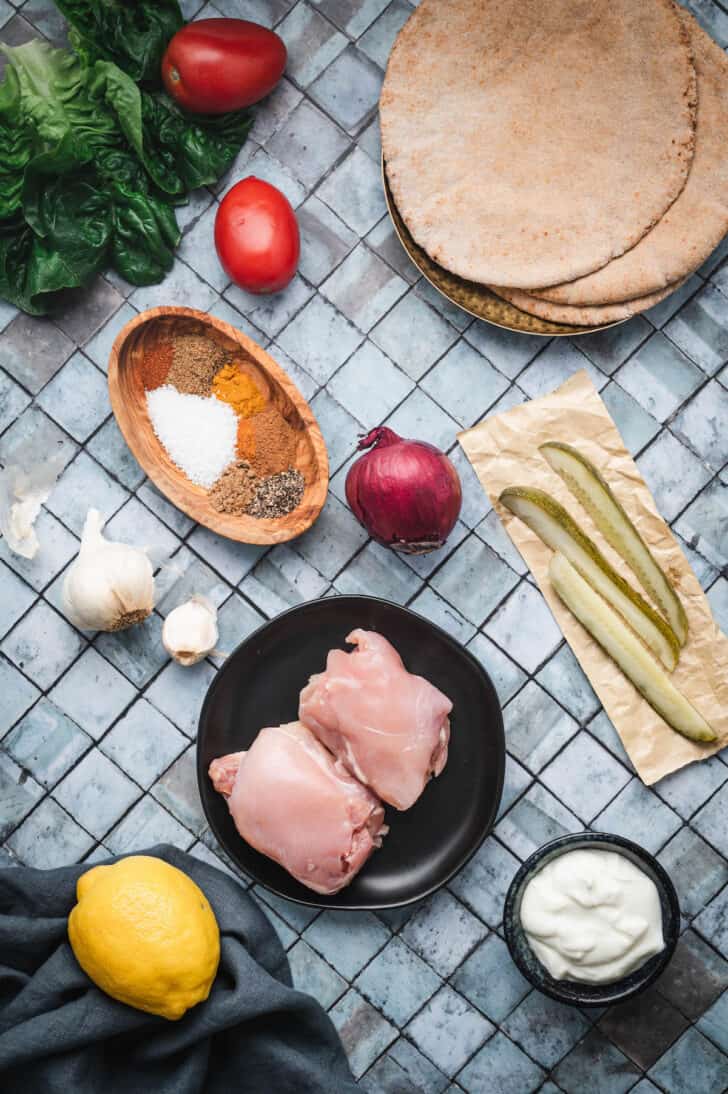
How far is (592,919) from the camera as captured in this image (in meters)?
1.38

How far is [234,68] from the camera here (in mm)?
1423

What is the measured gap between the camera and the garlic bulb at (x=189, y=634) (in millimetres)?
1480

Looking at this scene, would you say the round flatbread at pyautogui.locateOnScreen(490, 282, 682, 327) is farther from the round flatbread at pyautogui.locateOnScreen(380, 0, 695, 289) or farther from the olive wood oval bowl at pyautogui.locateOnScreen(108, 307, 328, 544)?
the olive wood oval bowl at pyautogui.locateOnScreen(108, 307, 328, 544)

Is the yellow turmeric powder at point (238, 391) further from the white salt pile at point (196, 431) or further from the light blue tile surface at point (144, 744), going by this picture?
the light blue tile surface at point (144, 744)

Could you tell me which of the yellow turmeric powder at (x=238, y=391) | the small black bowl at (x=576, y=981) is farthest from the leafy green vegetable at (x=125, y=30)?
the small black bowl at (x=576, y=981)

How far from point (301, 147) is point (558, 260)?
478 millimetres

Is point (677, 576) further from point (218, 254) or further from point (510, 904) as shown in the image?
point (218, 254)

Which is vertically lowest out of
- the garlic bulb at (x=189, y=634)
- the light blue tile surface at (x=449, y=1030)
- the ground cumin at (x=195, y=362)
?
the light blue tile surface at (x=449, y=1030)

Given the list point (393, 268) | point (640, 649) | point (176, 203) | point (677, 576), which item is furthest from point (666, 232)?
point (176, 203)

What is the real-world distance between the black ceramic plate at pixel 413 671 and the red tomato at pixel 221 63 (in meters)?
0.81

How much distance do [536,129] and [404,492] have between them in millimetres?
596

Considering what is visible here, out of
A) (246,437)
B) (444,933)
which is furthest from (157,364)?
(444,933)

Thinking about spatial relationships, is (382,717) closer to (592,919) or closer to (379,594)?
(379,594)

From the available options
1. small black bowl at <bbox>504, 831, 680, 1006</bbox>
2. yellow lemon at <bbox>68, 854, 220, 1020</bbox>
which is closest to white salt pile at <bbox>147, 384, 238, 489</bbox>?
yellow lemon at <bbox>68, 854, 220, 1020</bbox>
